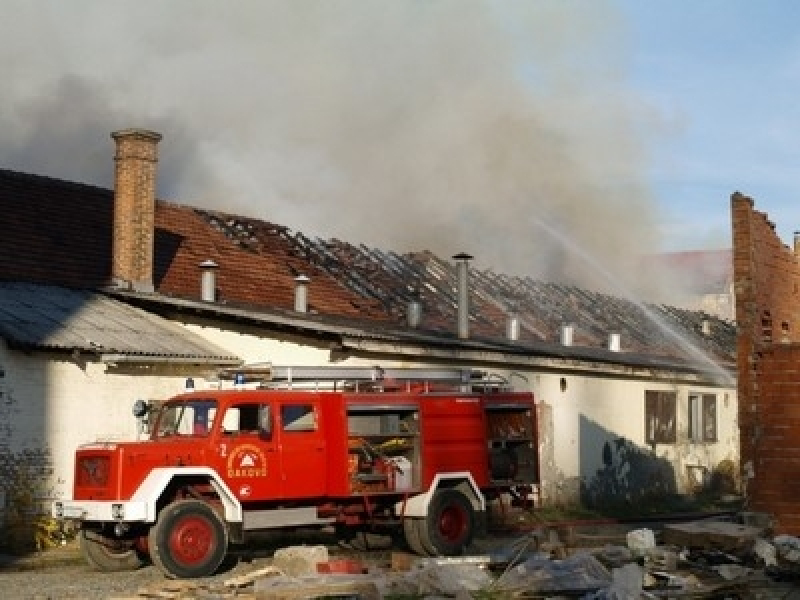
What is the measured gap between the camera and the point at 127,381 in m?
17.5

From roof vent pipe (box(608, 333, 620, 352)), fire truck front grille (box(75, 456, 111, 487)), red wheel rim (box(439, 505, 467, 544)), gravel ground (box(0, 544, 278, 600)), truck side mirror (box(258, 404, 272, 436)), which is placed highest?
roof vent pipe (box(608, 333, 620, 352))

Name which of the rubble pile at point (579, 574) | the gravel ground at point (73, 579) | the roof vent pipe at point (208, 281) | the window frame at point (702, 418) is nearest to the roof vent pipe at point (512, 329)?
the window frame at point (702, 418)

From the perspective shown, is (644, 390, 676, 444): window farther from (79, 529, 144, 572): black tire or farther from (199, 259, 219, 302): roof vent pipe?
(79, 529, 144, 572): black tire

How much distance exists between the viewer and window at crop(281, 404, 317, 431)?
14266 mm

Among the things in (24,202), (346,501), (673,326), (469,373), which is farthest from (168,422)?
(673,326)

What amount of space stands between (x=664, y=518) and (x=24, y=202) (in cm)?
1349

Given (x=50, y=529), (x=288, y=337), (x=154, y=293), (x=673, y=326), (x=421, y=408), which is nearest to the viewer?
(x=421, y=408)

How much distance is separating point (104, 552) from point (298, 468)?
242 centimetres

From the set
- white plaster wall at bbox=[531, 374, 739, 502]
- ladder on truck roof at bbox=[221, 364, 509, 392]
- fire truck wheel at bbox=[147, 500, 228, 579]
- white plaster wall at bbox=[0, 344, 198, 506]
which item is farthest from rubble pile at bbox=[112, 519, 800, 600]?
white plaster wall at bbox=[531, 374, 739, 502]

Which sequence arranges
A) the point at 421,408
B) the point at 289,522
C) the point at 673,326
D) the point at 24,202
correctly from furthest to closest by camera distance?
the point at 673,326 → the point at 24,202 → the point at 421,408 → the point at 289,522

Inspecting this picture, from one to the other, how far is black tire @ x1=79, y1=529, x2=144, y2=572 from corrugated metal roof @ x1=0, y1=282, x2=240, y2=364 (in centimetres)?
319

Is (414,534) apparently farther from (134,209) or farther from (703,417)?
(703,417)

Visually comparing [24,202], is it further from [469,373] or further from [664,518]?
[664,518]

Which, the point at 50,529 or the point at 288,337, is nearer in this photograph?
the point at 50,529
